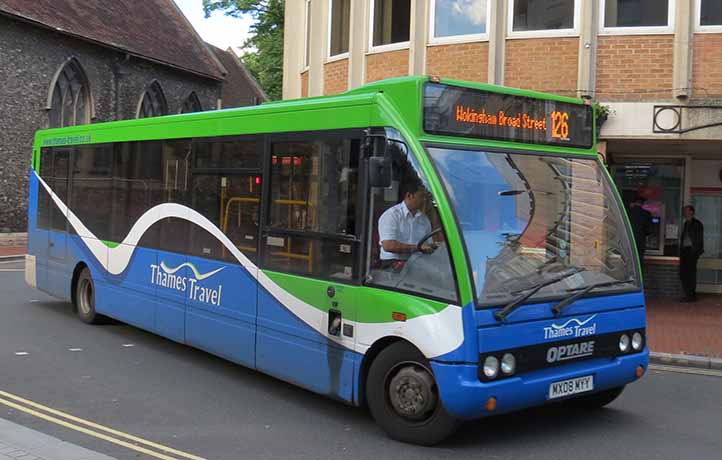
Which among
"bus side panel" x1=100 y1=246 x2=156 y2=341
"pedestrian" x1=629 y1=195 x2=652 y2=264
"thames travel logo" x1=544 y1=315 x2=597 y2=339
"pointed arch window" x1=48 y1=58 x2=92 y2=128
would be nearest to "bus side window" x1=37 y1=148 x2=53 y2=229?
"bus side panel" x1=100 y1=246 x2=156 y2=341

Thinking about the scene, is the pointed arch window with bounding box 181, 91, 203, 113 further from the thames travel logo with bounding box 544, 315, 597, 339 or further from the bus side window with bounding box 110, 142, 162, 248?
the thames travel logo with bounding box 544, 315, 597, 339

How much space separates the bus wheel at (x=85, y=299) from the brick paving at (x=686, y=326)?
7.35 m

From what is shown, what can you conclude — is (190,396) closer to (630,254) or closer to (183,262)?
(183,262)

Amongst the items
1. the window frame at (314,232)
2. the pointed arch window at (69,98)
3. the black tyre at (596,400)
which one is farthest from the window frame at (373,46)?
the pointed arch window at (69,98)

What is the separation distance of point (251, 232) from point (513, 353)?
2914 mm

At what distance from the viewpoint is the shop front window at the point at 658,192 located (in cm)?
1473

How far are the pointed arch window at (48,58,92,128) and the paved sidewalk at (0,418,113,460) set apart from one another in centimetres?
2593

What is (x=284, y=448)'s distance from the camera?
A: 17.9ft

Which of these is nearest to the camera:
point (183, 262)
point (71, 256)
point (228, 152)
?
point (228, 152)

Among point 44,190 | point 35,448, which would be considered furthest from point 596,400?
point 44,190

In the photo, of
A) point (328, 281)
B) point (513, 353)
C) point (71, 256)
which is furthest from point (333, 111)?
point (71, 256)

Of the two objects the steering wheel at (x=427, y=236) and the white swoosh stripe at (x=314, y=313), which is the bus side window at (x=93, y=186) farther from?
the steering wheel at (x=427, y=236)

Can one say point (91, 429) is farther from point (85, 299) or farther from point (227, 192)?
point (85, 299)

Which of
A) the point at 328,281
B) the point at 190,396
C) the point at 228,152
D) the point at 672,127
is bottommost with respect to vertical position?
the point at 190,396
